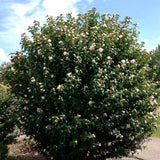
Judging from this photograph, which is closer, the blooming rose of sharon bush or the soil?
the blooming rose of sharon bush

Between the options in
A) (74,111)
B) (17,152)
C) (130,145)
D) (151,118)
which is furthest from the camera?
(17,152)

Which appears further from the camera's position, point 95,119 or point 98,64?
point 98,64

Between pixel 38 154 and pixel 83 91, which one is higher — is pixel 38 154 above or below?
below

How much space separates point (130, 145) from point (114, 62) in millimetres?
2282

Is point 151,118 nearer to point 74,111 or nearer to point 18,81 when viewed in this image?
point 74,111

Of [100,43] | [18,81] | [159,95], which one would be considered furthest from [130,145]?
[18,81]

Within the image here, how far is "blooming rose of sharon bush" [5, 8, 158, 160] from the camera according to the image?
4.32 m

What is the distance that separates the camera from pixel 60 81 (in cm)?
486

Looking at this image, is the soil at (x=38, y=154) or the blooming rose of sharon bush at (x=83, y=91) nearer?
the blooming rose of sharon bush at (x=83, y=91)

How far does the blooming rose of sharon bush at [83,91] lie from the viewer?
4316mm

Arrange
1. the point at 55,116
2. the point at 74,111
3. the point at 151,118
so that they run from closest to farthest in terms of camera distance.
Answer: the point at 55,116 → the point at 74,111 → the point at 151,118

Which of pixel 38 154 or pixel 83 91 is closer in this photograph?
pixel 83 91

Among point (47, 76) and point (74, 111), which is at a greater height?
point (47, 76)

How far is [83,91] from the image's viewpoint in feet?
14.2
